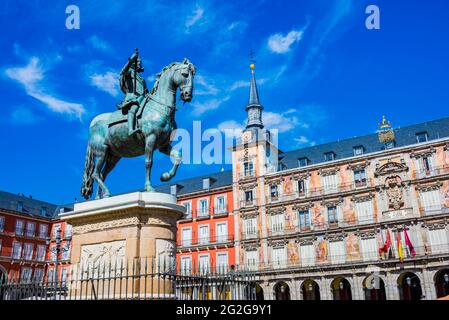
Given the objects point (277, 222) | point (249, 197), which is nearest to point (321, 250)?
point (277, 222)

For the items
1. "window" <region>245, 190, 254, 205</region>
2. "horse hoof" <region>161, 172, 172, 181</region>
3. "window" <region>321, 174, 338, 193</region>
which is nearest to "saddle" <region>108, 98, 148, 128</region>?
"horse hoof" <region>161, 172, 172, 181</region>

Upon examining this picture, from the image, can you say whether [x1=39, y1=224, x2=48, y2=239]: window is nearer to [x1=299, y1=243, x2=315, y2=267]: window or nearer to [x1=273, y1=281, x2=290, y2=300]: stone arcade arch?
[x1=273, y1=281, x2=290, y2=300]: stone arcade arch

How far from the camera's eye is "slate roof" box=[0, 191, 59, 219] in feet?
159

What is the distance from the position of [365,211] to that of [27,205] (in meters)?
38.0

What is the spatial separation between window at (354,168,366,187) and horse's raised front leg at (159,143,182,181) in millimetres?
30915

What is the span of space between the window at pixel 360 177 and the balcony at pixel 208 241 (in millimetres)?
12418

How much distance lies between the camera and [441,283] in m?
32.9

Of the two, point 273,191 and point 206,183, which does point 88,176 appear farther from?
point 206,183

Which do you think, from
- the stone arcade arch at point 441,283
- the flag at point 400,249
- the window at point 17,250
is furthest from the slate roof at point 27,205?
the stone arcade arch at point 441,283

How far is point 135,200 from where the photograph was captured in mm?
Answer: 7512

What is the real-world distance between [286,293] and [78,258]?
3366cm
